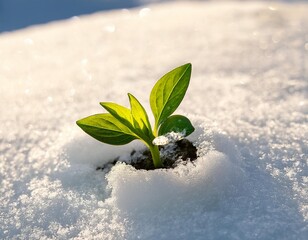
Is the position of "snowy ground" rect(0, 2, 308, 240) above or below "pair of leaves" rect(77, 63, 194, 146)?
below

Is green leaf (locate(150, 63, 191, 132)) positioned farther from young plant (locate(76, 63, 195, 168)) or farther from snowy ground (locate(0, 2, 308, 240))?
snowy ground (locate(0, 2, 308, 240))

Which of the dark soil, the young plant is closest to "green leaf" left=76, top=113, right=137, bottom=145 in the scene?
the young plant

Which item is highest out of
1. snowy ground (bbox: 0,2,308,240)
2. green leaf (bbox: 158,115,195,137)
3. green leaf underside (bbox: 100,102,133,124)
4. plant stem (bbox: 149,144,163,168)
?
green leaf underside (bbox: 100,102,133,124)

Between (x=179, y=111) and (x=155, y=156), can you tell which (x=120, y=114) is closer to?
(x=155, y=156)

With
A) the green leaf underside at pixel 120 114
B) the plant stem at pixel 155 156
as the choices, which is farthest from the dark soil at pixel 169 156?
the green leaf underside at pixel 120 114

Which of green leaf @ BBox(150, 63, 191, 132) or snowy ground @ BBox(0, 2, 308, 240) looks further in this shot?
green leaf @ BBox(150, 63, 191, 132)

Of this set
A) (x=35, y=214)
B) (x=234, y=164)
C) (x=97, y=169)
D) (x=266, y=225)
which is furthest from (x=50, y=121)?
(x=266, y=225)

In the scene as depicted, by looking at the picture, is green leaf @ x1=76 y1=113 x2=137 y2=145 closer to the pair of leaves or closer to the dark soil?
the pair of leaves
